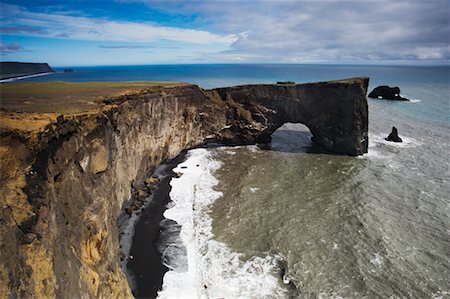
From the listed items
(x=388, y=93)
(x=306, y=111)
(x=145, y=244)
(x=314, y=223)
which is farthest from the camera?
(x=388, y=93)

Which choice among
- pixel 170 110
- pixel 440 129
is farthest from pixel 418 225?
pixel 440 129

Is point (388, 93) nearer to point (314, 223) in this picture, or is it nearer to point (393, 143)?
point (393, 143)

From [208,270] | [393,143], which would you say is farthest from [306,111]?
[208,270]

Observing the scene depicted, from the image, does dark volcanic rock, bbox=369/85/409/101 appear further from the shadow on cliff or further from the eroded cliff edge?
the eroded cliff edge

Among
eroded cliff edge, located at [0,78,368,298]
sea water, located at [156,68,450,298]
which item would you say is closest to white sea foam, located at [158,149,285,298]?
sea water, located at [156,68,450,298]

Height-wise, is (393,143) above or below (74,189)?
below

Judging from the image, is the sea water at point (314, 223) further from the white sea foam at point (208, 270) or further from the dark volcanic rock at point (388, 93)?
the dark volcanic rock at point (388, 93)
